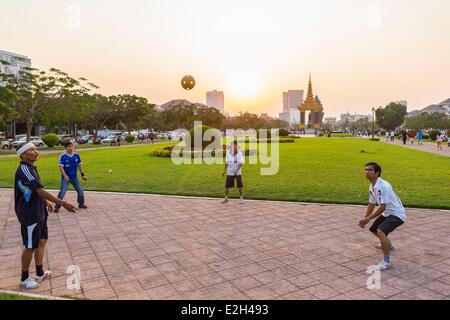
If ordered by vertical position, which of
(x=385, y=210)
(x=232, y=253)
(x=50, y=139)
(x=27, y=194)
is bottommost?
(x=232, y=253)

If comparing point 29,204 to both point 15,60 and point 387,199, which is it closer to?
point 387,199

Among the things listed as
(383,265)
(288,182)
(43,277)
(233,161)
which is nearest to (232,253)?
(383,265)

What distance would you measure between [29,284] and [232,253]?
284cm

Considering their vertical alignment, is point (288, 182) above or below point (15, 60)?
below

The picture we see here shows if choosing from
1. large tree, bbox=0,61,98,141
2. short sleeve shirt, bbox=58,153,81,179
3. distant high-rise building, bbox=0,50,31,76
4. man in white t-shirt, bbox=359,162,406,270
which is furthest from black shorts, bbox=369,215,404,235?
distant high-rise building, bbox=0,50,31,76

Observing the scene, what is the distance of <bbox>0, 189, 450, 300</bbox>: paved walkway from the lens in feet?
13.7

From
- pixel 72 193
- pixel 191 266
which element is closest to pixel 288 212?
pixel 191 266

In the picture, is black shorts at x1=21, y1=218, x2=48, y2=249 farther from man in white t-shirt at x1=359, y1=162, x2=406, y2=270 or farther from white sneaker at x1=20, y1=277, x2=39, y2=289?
man in white t-shirt at x1=359, y1=162, x2=406, y2=270

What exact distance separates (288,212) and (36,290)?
5.42 meters

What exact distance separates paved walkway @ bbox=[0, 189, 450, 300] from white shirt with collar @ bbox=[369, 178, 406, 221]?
30.8 inches

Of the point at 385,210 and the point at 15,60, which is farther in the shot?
the point at 15,60

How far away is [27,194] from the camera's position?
4.14 m

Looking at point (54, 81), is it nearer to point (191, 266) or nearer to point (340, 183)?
point (340, 183)

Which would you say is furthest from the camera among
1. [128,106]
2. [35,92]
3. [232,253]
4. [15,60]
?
[15,60]
